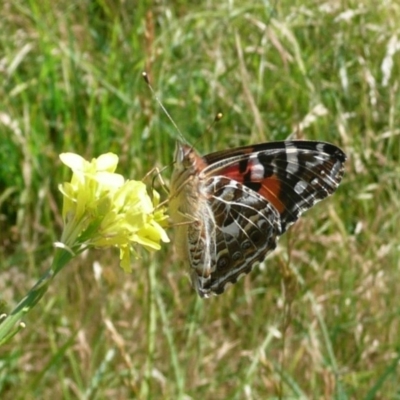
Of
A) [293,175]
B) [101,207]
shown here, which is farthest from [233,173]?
[101,207]

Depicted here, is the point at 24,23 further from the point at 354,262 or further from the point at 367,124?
the point at 354,262

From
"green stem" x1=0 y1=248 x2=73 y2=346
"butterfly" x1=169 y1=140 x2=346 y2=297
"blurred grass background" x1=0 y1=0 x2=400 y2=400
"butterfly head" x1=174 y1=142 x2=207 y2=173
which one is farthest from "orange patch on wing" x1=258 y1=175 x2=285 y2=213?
"green stem" x1=0 y1=248 x2=73 y2=346

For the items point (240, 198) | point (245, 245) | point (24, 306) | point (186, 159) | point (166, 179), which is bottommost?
point (166, 179)

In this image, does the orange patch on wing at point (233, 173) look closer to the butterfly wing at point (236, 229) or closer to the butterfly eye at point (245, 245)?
the butterfly wing at point (236, 229)

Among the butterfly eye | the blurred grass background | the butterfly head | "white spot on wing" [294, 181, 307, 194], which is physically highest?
the butterfly head

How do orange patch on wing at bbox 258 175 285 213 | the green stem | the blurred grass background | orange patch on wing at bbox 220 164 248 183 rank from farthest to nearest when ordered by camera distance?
the blurred grass background → orange patch on wing at bbox 258 175 285 213 → orange patch on wing at bbox 220 164 248 183 → the green stem

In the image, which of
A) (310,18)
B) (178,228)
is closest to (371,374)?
(178,228)

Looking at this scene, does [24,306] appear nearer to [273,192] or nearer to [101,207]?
[101,207]

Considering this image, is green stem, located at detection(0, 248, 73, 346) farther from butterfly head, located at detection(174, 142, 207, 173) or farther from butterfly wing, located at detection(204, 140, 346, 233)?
butterfly wing, located at detection(204, 140, 346, 233)
